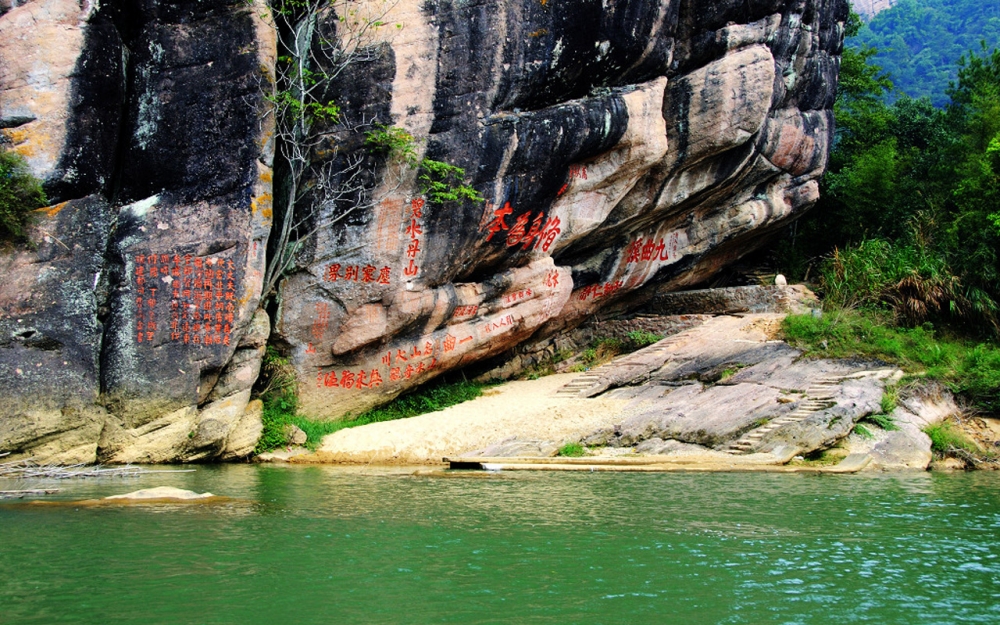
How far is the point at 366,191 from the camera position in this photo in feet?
37.2

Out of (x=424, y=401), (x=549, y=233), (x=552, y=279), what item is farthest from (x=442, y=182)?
Result: (x=424, y=401)

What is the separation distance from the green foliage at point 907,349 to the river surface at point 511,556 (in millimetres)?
3466

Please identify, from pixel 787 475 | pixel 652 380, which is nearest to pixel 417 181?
pixel 652 380

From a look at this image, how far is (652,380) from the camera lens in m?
12.4

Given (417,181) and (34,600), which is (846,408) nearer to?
(417,181)

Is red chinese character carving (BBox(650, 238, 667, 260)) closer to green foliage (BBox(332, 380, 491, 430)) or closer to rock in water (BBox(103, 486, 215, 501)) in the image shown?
green foliage (BBox(332, 380, 491, 430))

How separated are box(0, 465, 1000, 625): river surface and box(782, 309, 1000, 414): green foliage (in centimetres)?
347

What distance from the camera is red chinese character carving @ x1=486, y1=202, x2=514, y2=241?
→ 11945 mm

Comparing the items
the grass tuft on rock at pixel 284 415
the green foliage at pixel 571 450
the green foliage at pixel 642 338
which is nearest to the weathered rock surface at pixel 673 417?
the green foliage at pixel 571 450

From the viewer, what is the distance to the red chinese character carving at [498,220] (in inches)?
470

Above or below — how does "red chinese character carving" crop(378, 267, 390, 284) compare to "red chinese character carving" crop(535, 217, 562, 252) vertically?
below

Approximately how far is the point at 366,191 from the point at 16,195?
13.4 feet

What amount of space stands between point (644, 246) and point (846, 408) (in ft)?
16.3

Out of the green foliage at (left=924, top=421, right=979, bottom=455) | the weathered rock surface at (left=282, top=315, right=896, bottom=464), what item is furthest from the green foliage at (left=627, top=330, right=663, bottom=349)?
the green foliage at (left=924, top=421, right=979, bottom=455)
